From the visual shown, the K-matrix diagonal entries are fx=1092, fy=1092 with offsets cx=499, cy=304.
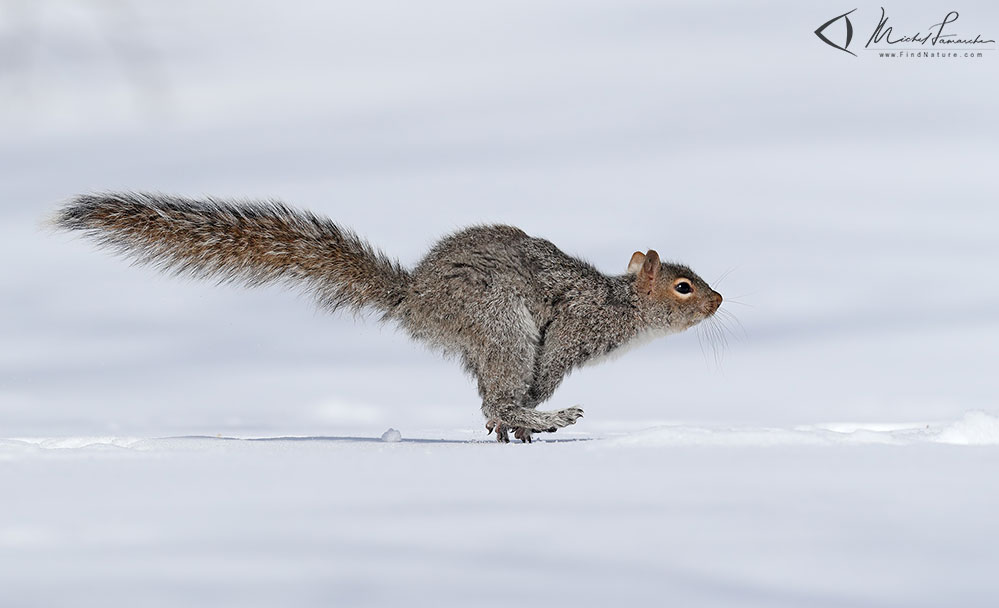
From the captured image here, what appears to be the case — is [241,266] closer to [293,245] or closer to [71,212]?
[293,245]

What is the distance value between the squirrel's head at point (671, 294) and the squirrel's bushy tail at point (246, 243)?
6.51 ft

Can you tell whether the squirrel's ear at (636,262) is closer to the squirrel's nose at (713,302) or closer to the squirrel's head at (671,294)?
the squirrel's head at (671,294)

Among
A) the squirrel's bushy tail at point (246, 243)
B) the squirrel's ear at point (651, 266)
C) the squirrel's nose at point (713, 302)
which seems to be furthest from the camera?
the squirrel's nose at point (713, 302)

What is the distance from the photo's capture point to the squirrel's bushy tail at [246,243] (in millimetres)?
7727

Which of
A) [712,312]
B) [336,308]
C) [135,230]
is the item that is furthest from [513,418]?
[135,230]

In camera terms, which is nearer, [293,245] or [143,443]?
[143,443]

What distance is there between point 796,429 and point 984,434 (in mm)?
1091

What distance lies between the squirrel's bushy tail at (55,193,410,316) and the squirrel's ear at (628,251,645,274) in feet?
6.56

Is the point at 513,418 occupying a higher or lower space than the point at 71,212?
lower

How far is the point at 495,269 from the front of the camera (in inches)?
313

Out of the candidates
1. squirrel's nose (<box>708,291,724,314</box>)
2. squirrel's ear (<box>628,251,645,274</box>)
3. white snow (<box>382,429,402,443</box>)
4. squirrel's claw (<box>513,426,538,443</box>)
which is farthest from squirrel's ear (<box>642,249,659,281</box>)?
white snow (<box>382,429,402,443</box>)

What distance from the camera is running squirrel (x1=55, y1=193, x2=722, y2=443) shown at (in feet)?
25.5

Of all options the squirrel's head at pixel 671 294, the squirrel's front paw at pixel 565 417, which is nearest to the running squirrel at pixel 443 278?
the squirrel's front paw at pixel 565 417

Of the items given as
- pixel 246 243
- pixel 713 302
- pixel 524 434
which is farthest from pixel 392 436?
pixel 713 302
